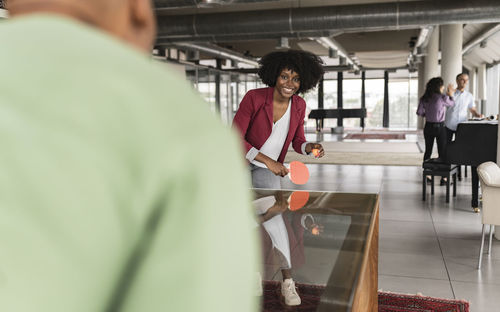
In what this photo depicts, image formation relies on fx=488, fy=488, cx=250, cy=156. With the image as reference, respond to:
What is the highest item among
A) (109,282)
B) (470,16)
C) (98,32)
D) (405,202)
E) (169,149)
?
(470,16)

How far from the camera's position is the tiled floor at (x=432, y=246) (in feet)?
11.7

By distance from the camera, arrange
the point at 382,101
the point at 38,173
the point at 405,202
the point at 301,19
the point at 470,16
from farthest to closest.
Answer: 1. the point at 382,101
2. the point at 301,19
3. the point at 470,16
4. the point at 405,202
5. the point at 38,173

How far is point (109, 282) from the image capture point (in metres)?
0.42

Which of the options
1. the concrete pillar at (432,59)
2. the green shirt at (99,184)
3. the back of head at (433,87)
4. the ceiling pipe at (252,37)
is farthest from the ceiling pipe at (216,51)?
the green shirt at (99,184)

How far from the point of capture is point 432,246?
460cm

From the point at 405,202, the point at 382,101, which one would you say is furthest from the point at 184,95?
the point at 382,101

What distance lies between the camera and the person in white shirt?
25.2 ft

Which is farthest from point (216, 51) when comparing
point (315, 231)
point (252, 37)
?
point (315, 231)

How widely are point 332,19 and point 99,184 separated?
31.3 ft

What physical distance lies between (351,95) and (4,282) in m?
27.4

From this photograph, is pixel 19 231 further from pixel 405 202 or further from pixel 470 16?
pixel 470 16

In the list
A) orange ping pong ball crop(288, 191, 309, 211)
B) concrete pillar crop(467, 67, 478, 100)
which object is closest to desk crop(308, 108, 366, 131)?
concrete pillar crop(467, 67, 478, 100)

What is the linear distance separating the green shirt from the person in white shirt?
7928 millimetres

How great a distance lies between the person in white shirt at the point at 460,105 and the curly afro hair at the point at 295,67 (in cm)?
508
